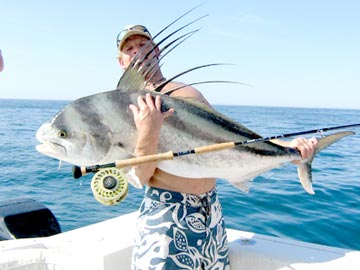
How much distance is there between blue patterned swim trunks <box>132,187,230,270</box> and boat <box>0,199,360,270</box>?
697 millimetres

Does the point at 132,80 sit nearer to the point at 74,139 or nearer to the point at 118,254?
the point at 74,139

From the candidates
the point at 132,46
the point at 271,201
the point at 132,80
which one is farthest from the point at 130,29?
the point at 271,201

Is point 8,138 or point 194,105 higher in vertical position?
point 8,138

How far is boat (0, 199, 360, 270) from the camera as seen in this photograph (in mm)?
3182

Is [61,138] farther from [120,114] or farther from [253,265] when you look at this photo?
[253,265]

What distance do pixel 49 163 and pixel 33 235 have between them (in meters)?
11.7

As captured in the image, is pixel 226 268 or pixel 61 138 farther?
pixel 226 268

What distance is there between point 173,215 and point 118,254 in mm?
994

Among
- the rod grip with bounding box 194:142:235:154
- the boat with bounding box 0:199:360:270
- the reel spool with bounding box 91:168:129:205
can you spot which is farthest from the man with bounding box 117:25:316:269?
the boat with bounding box 0:199:360:270

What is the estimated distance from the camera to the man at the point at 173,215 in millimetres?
2553

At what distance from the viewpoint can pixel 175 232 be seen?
259cm

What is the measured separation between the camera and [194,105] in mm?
2484

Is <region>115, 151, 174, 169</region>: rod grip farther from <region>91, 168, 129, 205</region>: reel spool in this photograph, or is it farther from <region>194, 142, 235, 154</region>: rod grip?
<region>91, 168, 129, 205</region>: reel spool

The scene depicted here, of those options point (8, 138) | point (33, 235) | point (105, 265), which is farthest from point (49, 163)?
point (105, 265)
